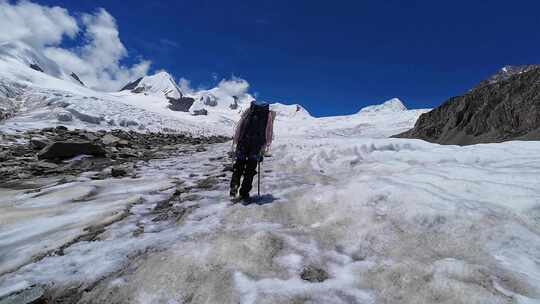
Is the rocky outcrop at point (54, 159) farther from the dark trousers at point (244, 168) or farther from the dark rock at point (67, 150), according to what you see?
the dark trousers at point (244, 168)

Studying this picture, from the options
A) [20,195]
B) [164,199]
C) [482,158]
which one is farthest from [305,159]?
[20,195]

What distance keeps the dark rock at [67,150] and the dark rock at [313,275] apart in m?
11.3

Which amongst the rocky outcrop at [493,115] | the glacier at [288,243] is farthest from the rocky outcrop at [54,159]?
the rocky outcrop at [493,115]

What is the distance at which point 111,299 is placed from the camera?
2.88 metres

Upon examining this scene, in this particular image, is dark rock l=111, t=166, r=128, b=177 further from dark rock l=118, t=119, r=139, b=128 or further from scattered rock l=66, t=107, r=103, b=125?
dark rock l=118, t=119, r=139, b=128

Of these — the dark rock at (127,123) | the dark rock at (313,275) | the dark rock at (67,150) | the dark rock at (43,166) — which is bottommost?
the dark rock at (313,275)

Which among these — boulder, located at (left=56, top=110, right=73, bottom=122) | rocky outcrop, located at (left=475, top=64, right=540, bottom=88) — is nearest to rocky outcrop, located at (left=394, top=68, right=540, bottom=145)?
rocky outcrop, located at (left=475, top=64, right=540, bottom=88)

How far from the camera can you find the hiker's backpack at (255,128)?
6.23m

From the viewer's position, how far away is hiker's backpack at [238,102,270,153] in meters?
6.23

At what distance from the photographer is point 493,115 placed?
127 feet

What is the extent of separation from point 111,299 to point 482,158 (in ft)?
28.6

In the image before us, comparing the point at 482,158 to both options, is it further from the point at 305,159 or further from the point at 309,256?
the point at 309,256

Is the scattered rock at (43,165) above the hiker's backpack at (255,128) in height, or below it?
below

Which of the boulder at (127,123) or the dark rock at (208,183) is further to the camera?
the boulder at (127,123)
